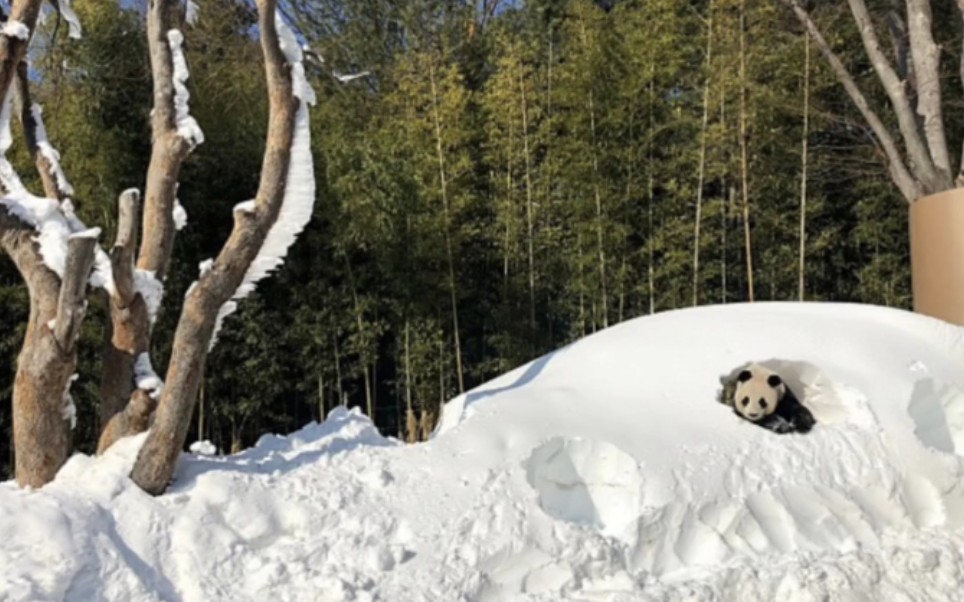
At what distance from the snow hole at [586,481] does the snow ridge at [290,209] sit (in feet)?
3.84

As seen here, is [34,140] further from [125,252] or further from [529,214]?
[529,214]

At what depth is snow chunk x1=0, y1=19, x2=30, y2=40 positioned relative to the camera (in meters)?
3.27

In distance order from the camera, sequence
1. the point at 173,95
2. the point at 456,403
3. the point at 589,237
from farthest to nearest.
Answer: the point at 589,237
the point at 456,403
the point at 173,95

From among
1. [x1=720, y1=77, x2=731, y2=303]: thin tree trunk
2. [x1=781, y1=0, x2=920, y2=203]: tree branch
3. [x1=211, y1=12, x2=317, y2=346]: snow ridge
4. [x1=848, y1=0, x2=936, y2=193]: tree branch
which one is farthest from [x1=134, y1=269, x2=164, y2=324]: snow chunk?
[x1=848, y1=0, x2=936, y2=193]: tree branch

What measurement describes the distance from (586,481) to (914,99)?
475cm

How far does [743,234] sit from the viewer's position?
735 centimetres

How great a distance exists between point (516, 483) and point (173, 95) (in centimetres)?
191

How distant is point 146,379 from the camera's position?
3.27m

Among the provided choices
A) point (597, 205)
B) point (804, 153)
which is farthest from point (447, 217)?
point (804, 153)

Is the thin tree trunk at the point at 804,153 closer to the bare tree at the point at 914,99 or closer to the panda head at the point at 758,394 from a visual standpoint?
the bare tree at the point at 914,99

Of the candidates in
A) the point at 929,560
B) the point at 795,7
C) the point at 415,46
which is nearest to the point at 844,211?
the point at 795,7

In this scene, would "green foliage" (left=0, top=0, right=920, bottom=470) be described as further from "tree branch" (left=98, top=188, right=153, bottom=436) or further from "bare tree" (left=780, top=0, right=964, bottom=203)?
"tree branch" (left=98, top=188, right=153, bottom=436)

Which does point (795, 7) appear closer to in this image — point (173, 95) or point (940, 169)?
point (940, 169)

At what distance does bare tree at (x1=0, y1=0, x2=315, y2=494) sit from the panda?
1903 millimetres
